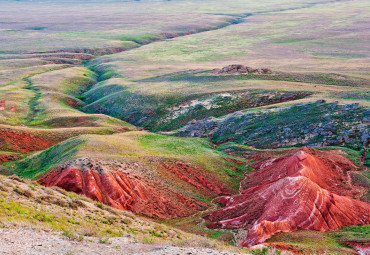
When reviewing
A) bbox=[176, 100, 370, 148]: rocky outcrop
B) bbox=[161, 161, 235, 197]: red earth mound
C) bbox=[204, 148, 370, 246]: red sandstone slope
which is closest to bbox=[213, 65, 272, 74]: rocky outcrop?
bbox=[176, 100, 370, 148]: rocky outcrop

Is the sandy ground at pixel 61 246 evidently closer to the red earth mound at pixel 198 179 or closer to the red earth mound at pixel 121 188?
the red earth mound at pixel 121 188

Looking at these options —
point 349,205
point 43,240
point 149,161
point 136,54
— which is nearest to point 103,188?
point 149,161

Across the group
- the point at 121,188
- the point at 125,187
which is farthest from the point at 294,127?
the point at 121,188

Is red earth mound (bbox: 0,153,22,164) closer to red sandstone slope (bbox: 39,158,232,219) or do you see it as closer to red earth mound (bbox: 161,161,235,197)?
red sandstone slope (bbox: 39,158,232,219)

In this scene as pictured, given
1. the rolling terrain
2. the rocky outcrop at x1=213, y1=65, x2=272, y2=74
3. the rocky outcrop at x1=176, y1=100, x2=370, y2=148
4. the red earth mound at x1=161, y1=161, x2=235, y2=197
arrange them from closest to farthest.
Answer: the rolling terrain → the red earth mound at x1=161, y1=161, x2=235, y2=197 → the rocky outcrop at x1=176, y1=100, x2=370, y2=148 → the rocky outcrop at x1=213, y1=65, x2=272, y2=74

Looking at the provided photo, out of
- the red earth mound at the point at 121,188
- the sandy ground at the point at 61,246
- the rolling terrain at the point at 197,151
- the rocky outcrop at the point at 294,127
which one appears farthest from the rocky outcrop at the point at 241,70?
the sandy ground at the point at 61,246

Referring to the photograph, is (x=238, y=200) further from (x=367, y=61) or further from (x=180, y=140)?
(x=367, y=61)
